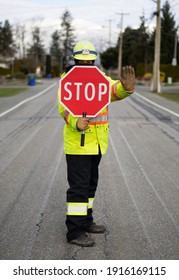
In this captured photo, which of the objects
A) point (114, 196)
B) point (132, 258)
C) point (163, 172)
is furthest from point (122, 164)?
point (132, 258)

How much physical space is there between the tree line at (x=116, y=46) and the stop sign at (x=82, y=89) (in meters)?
59.0

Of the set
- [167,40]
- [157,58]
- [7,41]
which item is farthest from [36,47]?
[157,58]

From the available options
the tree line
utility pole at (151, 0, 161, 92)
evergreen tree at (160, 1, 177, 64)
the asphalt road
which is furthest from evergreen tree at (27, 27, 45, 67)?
the asphalt road

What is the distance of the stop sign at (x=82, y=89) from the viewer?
191 inches

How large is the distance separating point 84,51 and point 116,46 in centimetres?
9992

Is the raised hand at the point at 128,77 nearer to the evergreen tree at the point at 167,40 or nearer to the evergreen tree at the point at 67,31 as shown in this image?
the evergreen tree at the point at 167,40

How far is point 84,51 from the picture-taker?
4.91 meters

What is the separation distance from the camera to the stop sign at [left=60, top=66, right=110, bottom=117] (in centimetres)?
485

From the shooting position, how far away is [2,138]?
39.9 feet

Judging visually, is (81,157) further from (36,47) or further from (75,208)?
(36,47)

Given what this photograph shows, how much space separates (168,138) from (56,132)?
2909 millimetres

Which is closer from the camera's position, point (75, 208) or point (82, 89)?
point (82, 89)

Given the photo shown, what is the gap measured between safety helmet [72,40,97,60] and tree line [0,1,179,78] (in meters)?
58.9

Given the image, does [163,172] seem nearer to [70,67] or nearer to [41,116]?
[70,67]
